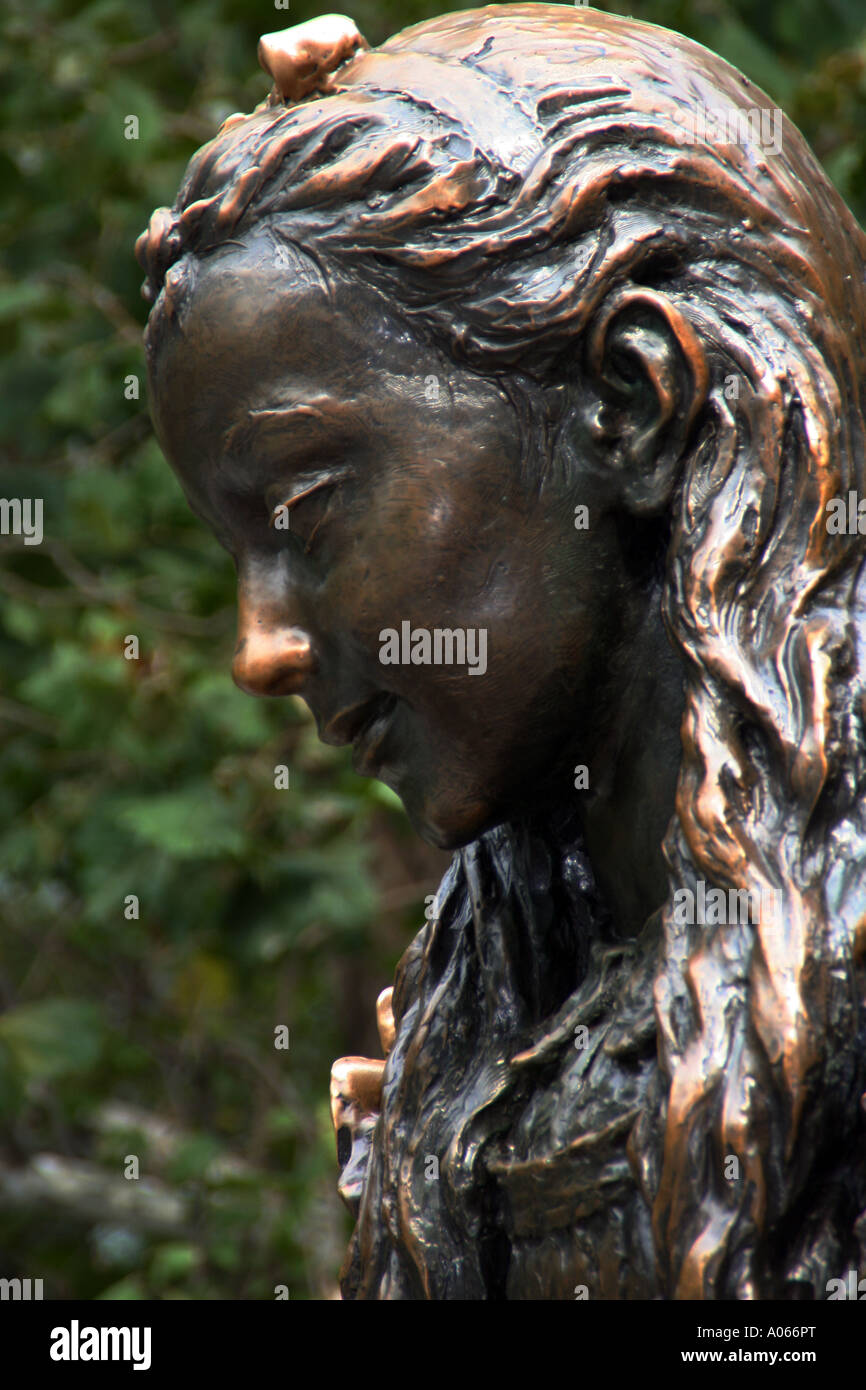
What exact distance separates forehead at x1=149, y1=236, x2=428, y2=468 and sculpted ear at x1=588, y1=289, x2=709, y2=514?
0.19 metres

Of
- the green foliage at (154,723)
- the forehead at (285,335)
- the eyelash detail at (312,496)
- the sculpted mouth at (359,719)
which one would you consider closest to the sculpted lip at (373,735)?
the sculpted mouth at (359,719)

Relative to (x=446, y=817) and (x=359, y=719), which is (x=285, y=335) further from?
(x=446, y=817)

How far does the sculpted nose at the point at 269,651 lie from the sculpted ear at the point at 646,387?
0.37 m

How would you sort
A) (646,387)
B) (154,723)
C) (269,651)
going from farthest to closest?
(154,723) → (269,651) → (646,387)

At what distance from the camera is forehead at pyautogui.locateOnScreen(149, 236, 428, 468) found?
1756mm

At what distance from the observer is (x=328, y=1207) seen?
16.1 ft

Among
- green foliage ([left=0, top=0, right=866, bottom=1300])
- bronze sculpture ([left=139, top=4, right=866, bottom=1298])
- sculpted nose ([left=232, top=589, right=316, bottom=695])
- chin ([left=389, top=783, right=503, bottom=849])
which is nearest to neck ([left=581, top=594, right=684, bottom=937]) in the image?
bronze sculpture ([left=139, top=4, right=866, bottom=1298])

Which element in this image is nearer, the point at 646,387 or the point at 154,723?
the point at 646,387

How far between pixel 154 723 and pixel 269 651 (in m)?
2.24

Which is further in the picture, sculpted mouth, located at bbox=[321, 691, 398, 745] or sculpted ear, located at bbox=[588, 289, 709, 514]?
sculpted mouth, located at bbox=[321, 691, 398, 745]

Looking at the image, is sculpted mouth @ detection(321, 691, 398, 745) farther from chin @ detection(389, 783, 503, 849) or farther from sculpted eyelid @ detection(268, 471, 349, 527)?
sculpted eyelid @ detection(268, 471, 349, 527)

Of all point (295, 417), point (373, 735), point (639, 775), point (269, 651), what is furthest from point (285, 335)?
point (639, 775)

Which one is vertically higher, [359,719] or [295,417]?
[295,417]

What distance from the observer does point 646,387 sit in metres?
1.74
